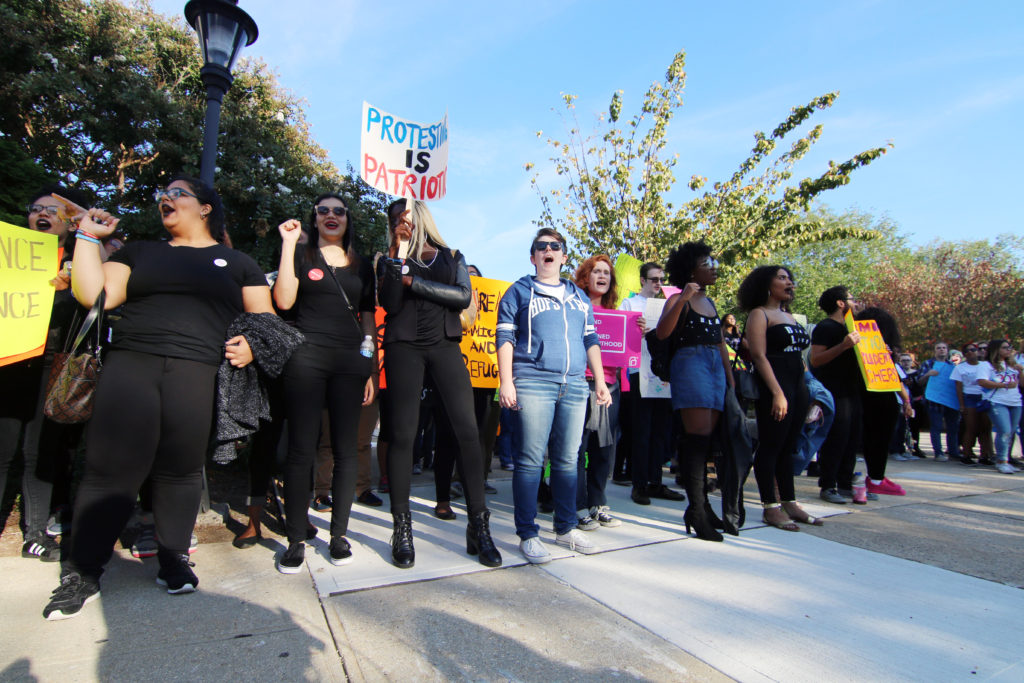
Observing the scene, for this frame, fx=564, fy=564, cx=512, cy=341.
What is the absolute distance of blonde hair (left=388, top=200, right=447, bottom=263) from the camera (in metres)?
3.31

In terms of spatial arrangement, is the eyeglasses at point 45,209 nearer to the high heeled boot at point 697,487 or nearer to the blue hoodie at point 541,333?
the blue hoodie at point 541,333

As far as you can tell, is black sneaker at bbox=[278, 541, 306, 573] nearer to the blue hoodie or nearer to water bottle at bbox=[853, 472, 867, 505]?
the blue hoodie

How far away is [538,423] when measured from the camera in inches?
126

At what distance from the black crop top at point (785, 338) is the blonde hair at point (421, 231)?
2.44 m

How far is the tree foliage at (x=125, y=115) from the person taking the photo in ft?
33.8

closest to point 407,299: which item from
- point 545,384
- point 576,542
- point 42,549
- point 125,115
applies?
point 545,384

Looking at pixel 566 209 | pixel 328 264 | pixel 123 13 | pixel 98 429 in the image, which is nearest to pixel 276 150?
pixel 123 13

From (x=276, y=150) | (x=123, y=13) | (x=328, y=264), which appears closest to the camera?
(x=328, y=264)

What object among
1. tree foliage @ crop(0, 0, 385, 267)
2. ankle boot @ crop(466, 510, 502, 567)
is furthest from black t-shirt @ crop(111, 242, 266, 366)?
tree foliage @ crop(0, 0, 385, 267)

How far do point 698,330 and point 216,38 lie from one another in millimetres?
4308

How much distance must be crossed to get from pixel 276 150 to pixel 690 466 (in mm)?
10320

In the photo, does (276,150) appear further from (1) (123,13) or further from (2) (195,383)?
(2) (195,383)

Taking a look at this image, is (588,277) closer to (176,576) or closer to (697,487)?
(697,487)

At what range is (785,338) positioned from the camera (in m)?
4.03
